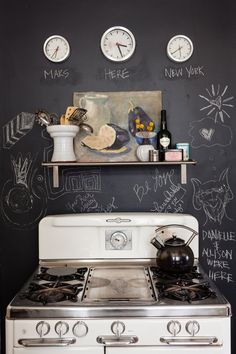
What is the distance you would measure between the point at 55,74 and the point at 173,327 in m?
1.63

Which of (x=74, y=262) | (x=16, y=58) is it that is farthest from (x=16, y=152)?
(x=74, y=262)

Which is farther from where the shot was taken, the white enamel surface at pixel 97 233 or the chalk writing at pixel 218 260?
the chalk writing at pixel 218 260

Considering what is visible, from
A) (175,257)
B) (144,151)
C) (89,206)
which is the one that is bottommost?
(175,257)

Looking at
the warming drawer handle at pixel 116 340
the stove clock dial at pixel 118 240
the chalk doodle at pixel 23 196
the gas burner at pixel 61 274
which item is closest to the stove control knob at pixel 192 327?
the warming drawer handle at pixel 116 340

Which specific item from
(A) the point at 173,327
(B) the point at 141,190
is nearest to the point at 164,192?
(B) the point at 141,190

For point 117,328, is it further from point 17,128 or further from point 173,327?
point 17,128

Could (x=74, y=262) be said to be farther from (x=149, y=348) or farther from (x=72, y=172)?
(x=149, y=348)

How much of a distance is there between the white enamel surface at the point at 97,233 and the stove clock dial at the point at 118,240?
24 mm

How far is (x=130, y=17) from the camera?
2.54 m

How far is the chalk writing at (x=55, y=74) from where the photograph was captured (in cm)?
255

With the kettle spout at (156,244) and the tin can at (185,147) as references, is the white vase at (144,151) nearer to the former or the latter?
the tin can at (185,147)

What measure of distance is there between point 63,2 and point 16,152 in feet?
3.19

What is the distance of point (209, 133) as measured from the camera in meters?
2.54

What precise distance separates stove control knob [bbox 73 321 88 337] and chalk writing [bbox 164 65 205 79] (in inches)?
61.0
